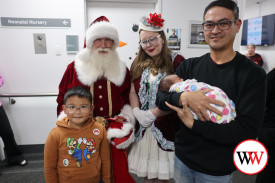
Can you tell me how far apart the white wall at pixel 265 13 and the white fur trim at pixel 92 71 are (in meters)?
6.11

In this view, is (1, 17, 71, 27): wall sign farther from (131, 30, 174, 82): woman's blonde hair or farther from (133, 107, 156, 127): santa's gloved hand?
(133, 107, 156, 127): santa's gloved hand

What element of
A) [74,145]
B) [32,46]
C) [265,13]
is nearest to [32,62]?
[32,46]

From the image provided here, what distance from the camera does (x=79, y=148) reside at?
4.82 ft

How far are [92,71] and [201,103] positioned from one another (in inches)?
42.5

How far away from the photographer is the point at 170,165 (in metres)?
1.62

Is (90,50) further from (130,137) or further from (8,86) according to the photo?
(8,86)

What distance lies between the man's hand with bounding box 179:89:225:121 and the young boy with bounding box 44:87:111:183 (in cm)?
83

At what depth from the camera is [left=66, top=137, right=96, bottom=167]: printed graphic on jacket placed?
1.46 metres

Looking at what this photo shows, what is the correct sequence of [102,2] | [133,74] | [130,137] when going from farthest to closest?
[102,2]
[133,74]
[130,137]

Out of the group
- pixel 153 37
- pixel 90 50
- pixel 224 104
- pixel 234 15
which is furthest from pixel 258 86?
pixel 90 50

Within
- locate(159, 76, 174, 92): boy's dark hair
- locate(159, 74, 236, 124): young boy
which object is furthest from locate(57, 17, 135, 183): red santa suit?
locate(159, 74, 236, 124): young boy

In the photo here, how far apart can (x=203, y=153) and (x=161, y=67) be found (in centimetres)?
83

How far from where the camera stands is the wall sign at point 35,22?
9.40 feet

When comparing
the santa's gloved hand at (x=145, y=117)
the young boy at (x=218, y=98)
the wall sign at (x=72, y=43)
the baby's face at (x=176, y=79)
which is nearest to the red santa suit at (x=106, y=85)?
the santa's gloved hand at (x=145, y=117)
